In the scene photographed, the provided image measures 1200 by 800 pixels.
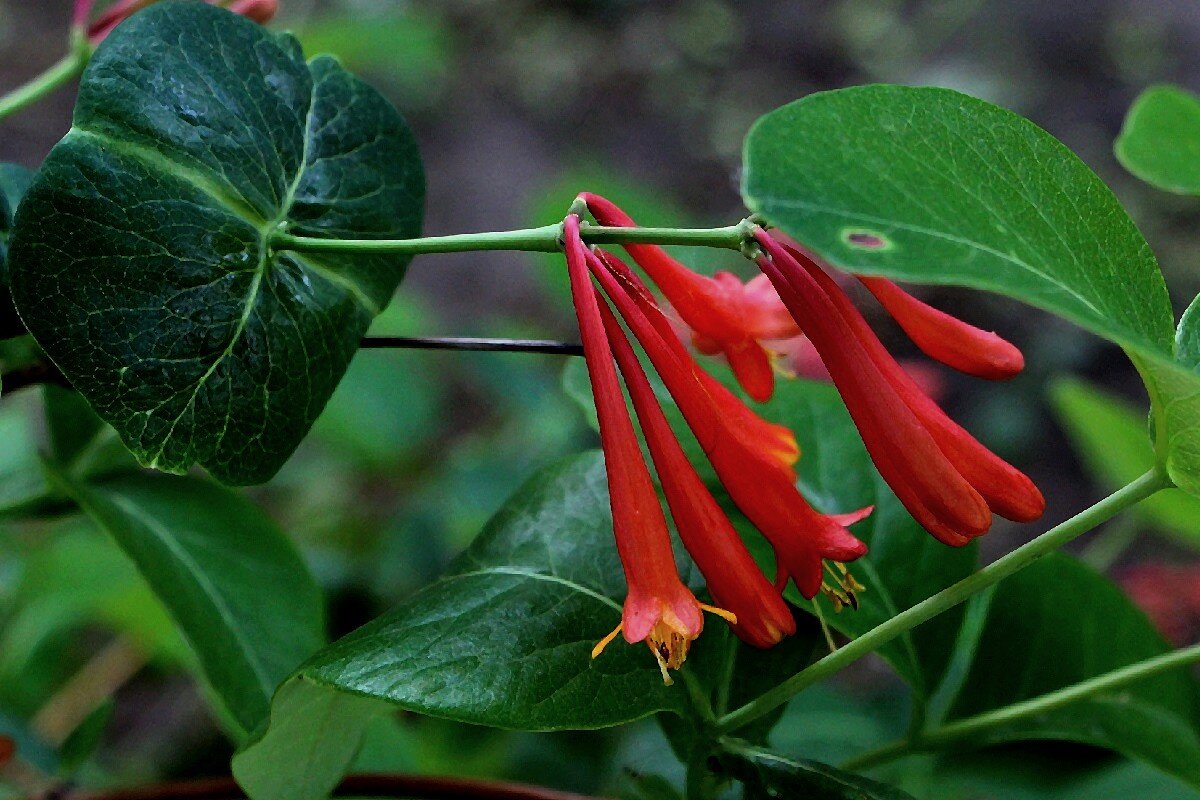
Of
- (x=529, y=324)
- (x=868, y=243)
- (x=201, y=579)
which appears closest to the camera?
(x=868, y=243)

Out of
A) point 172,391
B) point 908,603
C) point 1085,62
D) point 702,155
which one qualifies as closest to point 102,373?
point 172,391

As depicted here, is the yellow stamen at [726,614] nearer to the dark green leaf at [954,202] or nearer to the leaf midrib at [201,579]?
the dark green leaf at [954,202]

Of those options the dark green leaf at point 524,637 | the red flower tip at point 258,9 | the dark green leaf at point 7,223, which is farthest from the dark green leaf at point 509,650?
the red flower tip at point 258,9

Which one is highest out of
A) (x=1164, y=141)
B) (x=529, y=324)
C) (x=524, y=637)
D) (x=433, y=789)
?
(x=1164, y=141)

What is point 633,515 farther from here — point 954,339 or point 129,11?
point 129,11

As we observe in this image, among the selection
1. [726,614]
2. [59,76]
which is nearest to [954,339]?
[726,614]

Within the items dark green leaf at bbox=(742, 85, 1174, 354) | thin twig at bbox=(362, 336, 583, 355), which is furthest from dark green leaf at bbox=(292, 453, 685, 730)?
dark green leaf at bbox=(742, 85, 1174, 354)

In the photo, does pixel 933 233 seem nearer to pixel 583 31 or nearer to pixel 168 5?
pixel 168 5
